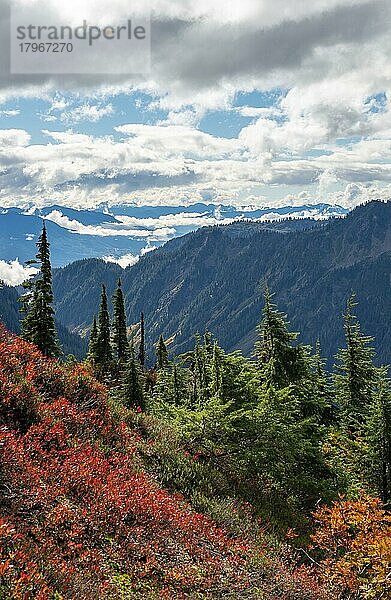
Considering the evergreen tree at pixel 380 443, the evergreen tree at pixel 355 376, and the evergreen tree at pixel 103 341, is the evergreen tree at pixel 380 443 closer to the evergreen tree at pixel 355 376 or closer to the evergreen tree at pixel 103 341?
the evergreen tree at pixel 355 376

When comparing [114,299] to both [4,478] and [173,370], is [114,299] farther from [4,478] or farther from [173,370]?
[4,478]

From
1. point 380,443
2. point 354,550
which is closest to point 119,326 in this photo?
point 380,443

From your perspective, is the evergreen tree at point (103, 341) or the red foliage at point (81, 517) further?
the evergreen tree at point (103, 341)

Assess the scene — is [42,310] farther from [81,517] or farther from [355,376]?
[81,517]

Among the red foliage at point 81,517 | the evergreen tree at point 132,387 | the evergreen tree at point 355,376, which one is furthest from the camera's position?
the evergreen tree at point 355,376

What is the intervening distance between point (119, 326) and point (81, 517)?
58.4 metres

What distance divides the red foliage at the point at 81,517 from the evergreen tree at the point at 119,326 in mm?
51893

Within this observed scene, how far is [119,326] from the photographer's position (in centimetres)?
6700

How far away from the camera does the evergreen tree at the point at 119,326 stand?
65.9 metres

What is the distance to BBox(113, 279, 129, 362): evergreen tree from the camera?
6588cm

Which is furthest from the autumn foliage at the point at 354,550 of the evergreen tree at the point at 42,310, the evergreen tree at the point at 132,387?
the evergreen tree at the point at 42,310

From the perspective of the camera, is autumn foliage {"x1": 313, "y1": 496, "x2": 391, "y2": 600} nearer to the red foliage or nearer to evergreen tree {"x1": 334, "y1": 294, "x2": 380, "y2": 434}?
the red foliage

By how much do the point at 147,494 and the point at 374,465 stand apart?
55.6 ft

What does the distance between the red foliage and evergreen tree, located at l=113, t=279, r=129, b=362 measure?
51893 mm
